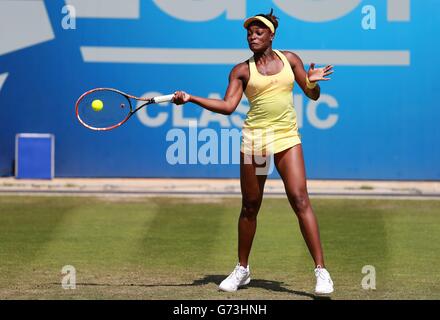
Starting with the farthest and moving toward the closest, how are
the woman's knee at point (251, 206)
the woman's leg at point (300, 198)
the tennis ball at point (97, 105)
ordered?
the tennis ball at point (97, 105) < the woman's knee at point (251, 206) < the woman's leg at point (300, 198)

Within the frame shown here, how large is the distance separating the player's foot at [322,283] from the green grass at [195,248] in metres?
0.09

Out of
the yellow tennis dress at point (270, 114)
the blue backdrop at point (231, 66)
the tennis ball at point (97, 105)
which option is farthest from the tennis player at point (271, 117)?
the blue backdrop at point (231, 66)

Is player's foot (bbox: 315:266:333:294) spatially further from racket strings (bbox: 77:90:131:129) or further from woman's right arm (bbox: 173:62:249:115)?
racket strings (bbox: 77:90:131:129)

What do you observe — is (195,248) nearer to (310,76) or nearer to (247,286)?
(247,286)

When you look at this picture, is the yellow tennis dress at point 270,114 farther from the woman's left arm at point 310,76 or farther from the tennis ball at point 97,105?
the tennis ball at point 97,105

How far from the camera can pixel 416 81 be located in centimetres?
1753

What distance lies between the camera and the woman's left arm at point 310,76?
29.8 feet

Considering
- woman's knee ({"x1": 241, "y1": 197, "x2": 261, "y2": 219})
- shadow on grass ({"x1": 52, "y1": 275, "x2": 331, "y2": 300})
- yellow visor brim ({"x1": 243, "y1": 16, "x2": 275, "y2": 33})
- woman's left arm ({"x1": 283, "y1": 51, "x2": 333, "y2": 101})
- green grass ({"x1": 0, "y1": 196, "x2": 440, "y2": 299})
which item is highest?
yellow visor brim ({"x1": 243, "y1": 16, "x2": 275, "y2": 33})

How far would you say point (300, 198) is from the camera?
29.7 feet

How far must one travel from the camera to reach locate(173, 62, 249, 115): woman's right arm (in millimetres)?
8805

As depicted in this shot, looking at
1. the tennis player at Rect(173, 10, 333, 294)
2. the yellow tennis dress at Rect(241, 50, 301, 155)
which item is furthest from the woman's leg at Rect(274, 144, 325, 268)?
the yellow tennis dress at Rect(241, 50, 301, 155)

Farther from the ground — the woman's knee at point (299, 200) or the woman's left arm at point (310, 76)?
the woman's left arm at point (310, 76)

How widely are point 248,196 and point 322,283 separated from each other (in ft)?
3.14
